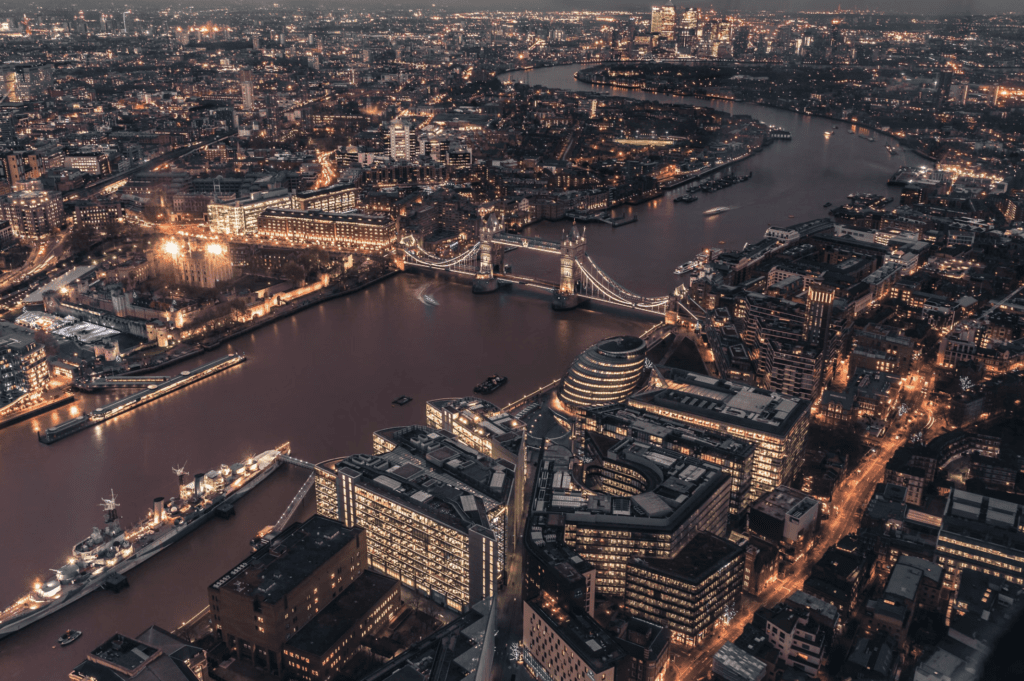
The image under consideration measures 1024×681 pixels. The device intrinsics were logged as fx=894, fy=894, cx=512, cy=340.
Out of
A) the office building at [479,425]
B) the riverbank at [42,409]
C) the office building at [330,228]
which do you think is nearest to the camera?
the office building at [479,425]

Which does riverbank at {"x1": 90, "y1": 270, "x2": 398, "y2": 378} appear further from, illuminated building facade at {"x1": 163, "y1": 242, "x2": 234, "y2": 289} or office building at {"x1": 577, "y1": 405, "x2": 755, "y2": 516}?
office building at {"x1": 577, "y1": 405, "x2": 755, "y2": 516}

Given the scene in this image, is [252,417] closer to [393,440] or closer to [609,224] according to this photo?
[393,440]

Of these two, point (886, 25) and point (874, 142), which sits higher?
point (886, 25)

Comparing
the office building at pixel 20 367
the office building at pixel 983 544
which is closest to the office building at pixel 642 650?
the office building at pixel 983 544

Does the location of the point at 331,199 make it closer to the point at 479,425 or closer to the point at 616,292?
the point at 616,292

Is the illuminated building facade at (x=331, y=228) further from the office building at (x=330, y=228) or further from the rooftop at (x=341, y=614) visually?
the rooftop at (x=341, y=614)

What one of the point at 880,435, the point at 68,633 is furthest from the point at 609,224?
the point at 68,633

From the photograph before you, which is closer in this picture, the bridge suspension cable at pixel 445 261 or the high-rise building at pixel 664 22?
the bridge suspension cable at pixel 445 261

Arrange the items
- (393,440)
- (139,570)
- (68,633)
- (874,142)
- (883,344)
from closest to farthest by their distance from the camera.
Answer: (68,633) < (139,570) < (393,440) < (883,344) < (874,142)

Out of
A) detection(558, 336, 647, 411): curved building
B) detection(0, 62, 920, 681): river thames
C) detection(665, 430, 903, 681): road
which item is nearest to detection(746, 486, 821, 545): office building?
detection(665, 430, 903, 681): road
